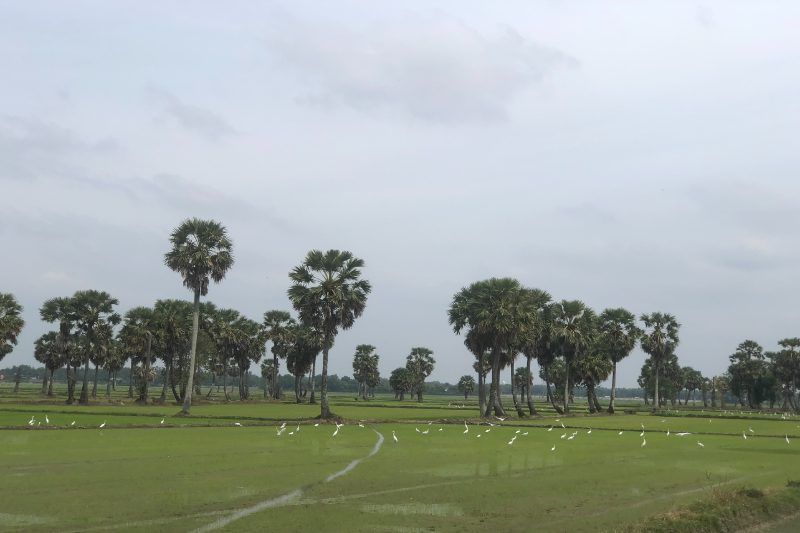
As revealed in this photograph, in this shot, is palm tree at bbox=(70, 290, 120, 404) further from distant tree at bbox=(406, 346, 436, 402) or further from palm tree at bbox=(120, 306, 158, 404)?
distant tree at bbox=(406, 346, 436, 402)

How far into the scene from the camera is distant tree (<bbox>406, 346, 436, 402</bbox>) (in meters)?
159

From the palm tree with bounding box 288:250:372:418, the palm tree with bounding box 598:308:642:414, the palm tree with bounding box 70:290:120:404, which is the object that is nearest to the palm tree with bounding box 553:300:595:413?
the palm tree with bounding box 598:308:642:414

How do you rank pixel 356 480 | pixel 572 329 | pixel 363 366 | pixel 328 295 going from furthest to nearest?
1. pixel 363 366
2. pixel 572 329
3. pixel 328 295
4. pixel 356 480

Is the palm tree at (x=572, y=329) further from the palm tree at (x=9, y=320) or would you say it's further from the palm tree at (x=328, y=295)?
the palm tree at (x=9, y=320)

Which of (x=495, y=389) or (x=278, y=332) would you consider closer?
(x=495, y=389)

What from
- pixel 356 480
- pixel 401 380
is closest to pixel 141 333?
pixel 356 480

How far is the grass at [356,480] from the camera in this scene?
1357cm

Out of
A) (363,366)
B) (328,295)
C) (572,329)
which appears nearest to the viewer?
(328,295)

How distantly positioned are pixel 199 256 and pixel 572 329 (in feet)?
154

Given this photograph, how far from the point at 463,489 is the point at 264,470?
283 inches

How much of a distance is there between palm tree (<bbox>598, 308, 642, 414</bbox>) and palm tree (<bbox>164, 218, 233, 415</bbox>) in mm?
55110

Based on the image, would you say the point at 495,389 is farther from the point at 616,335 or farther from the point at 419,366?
the point at 419,366

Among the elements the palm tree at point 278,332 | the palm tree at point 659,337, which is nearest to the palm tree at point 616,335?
the palm tree at point 659,337

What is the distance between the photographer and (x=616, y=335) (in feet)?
303
